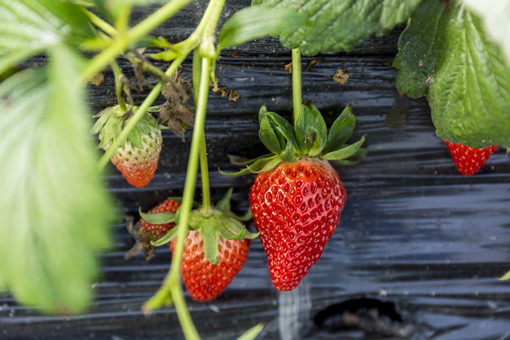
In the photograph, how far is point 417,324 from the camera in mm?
767

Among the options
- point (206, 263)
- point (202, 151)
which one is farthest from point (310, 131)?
point (206, 263)

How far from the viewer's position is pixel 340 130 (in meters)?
0.52

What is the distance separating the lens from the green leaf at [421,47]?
44 centimetres

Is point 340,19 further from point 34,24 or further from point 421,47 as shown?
point 34,24

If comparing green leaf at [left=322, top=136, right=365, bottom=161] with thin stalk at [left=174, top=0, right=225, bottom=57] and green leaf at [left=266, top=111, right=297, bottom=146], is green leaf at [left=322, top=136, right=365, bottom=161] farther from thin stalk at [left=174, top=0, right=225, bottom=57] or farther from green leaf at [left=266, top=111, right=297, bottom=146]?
thin stalk at [left=174, top=0, right=225, bottom=57]

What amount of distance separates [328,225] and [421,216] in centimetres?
25

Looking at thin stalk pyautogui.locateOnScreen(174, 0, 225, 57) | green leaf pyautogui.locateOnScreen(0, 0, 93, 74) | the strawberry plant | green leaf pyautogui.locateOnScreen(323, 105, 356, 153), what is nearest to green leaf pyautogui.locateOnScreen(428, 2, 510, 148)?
the strawberry plant

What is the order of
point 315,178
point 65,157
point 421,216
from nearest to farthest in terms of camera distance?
point 65,157
point 315,178
point 421,216

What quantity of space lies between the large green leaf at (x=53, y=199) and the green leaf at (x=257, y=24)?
136 millimetres

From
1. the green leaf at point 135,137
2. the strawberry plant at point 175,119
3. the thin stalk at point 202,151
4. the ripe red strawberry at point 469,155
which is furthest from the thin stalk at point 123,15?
the ripe red strawberry at point 469,155

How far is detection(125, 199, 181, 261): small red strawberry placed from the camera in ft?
2.05

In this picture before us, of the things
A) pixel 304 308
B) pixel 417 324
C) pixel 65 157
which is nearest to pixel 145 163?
pixel 65 157

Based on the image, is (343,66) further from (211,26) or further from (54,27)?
(54,27)

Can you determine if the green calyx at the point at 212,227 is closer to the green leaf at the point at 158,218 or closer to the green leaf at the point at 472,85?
the green leaf at the point at 158,218
